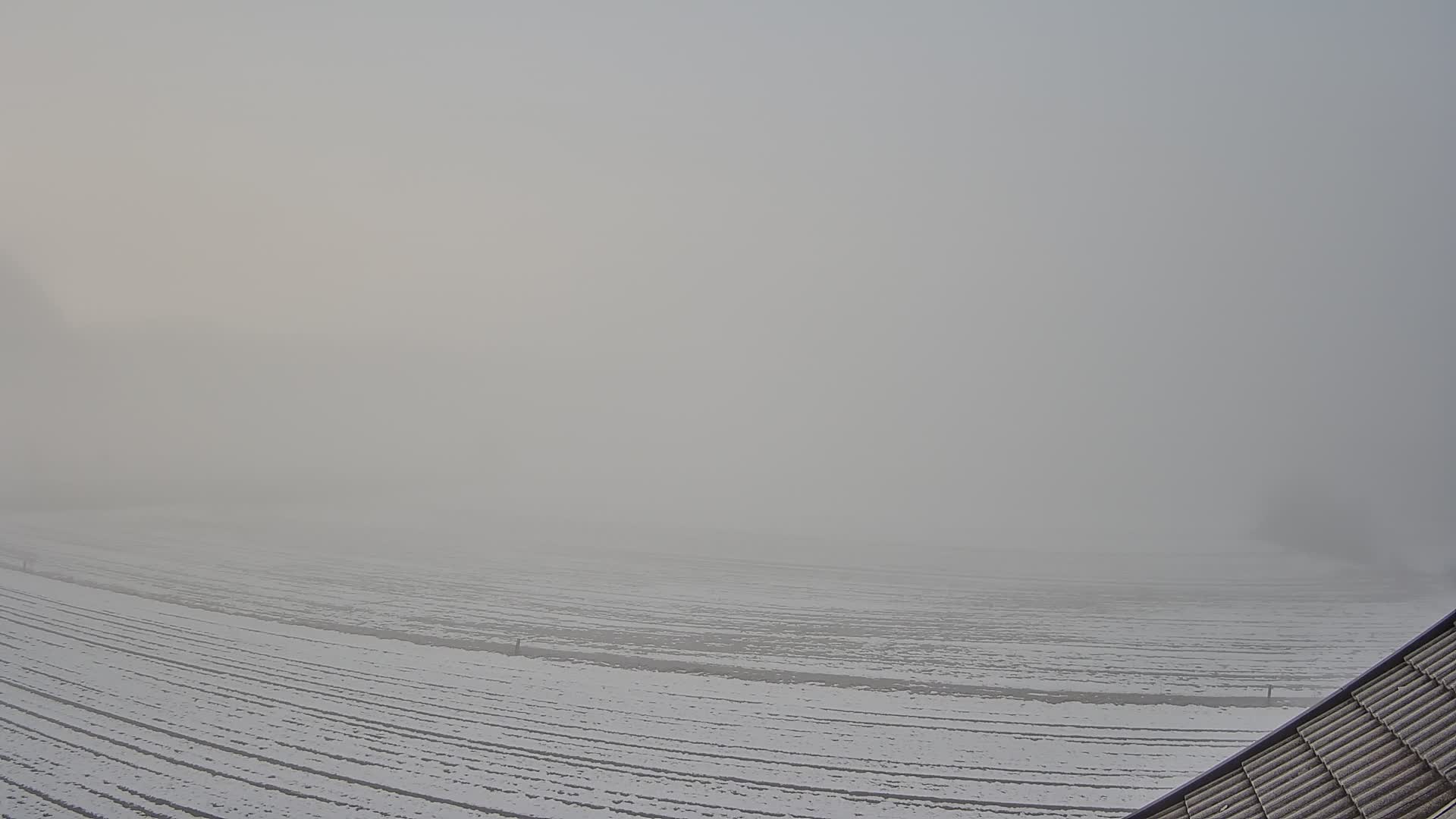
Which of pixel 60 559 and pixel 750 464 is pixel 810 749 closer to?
pixel 60 559

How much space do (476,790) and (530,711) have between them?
4.43 metres

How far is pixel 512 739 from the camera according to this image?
16.0m

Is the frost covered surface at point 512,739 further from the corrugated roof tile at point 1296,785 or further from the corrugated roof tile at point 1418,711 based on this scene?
the corrugated roof tile at point 1418,711

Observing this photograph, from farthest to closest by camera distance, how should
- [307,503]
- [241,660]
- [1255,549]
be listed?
[307,503], [1255,549], [241,660]

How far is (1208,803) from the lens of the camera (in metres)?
4.99

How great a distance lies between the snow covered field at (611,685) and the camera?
13695 millimetres

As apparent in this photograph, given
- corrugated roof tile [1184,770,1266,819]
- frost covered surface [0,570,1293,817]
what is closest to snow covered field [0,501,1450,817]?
frost covered surface [0,570,1293,817]

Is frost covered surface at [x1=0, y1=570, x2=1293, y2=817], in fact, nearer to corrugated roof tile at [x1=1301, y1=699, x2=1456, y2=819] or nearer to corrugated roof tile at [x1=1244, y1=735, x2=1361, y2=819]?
corrugated roof tile at [x1=1244, y1=735, x2=1361, y2=819]

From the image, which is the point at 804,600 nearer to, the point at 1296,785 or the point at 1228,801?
the point at 1228,801

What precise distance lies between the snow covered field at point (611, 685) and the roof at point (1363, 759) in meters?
9.47

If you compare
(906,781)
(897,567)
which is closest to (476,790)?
(906,781)

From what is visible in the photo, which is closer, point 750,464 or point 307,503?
point 307,503

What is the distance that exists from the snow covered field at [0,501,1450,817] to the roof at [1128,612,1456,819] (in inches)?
373

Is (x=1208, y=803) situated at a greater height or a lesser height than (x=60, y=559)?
greater
